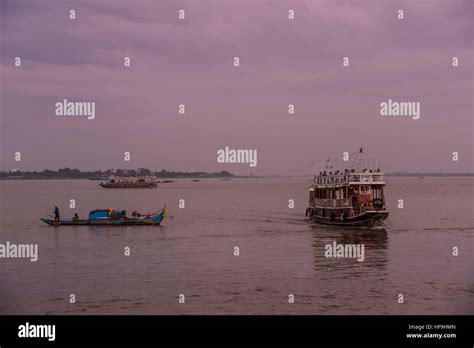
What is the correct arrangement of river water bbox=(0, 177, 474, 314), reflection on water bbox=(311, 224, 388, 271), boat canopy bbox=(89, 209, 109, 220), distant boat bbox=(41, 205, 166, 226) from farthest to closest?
boat canopy bbox=(89, 209, 109, 220)
distant boat bbox=(41, 205, 166, 226)
reflection on water bbox=(311, 224, 388, 271)
river water bbox=(0, 177, 474, 314)

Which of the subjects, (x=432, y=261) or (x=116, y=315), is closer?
(x=116, y=315)

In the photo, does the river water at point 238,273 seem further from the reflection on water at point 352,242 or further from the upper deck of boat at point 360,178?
the upper deck of boat at point 360,178

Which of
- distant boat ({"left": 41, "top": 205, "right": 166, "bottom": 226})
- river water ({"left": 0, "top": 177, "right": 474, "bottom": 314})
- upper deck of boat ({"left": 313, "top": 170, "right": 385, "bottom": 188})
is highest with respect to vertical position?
upper deck of boat ({"left": 313, "top": 170, "right": 385, "bottom": 188})

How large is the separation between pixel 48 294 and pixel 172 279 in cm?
786

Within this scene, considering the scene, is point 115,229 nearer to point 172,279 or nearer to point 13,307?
point 172,279

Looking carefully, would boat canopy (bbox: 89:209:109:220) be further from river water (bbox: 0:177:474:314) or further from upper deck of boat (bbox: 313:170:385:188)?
upper deck of boat (bbox: 313:170:385:188)

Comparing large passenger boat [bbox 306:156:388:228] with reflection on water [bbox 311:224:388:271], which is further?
large passenger boat [bbox 306:156:388:228]

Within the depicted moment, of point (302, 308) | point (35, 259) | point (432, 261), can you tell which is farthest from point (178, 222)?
point (302, 308)

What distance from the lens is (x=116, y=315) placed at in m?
29.3

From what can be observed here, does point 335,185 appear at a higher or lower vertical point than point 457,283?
higher

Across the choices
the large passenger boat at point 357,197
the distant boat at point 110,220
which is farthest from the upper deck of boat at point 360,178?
the distant boat at point 110,220

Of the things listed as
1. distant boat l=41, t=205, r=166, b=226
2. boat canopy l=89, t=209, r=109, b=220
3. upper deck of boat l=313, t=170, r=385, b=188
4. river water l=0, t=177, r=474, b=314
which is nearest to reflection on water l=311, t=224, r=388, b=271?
river water l=0, t=177, r=474, b=314

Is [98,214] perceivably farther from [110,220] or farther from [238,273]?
[238,273]

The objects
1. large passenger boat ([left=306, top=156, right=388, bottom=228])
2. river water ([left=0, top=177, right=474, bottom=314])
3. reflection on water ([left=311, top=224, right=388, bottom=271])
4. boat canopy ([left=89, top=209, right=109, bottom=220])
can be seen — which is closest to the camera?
river water ([left=0, top=177, right=474, bottom=314])
